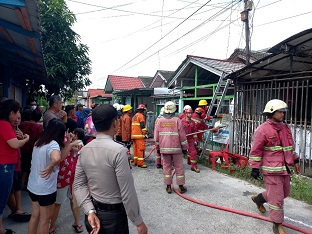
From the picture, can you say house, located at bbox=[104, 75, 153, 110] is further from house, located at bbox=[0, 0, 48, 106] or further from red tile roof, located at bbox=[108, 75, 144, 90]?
house, located at bbox=[0, 0, 48, 106]

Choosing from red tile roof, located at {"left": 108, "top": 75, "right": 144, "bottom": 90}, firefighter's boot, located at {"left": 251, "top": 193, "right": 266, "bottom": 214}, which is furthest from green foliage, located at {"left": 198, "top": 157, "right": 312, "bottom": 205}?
red tile roof, located at {"left": 108, "top": 75, "right": 144, "bottom": 90}

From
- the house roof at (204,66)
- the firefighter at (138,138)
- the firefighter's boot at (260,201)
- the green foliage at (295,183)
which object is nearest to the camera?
the firefighter's boot at (260,201)

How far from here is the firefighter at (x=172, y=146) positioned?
16.4 ft

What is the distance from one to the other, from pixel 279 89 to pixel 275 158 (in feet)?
11.9

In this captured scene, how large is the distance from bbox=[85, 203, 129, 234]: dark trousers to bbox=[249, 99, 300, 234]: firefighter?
7.40 feet

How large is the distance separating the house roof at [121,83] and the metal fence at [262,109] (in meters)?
14.8

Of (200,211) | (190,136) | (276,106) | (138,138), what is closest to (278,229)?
(200,211)

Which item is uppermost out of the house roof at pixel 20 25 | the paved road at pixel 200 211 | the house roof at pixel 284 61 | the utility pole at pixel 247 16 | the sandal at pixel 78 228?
the utility pole at pixel 247 16

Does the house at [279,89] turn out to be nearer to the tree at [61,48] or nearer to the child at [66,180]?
the child at [66,180]

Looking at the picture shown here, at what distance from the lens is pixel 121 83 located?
22.2 m

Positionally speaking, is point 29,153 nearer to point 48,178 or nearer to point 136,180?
point 48,178

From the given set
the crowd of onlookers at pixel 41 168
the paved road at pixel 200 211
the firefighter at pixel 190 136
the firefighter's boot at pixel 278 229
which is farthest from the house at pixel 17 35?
the firefighter at pixel 190 136

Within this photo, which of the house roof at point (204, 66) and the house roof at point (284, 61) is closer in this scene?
the house roof at point (284, 61)

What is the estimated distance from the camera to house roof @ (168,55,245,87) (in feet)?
28.2
